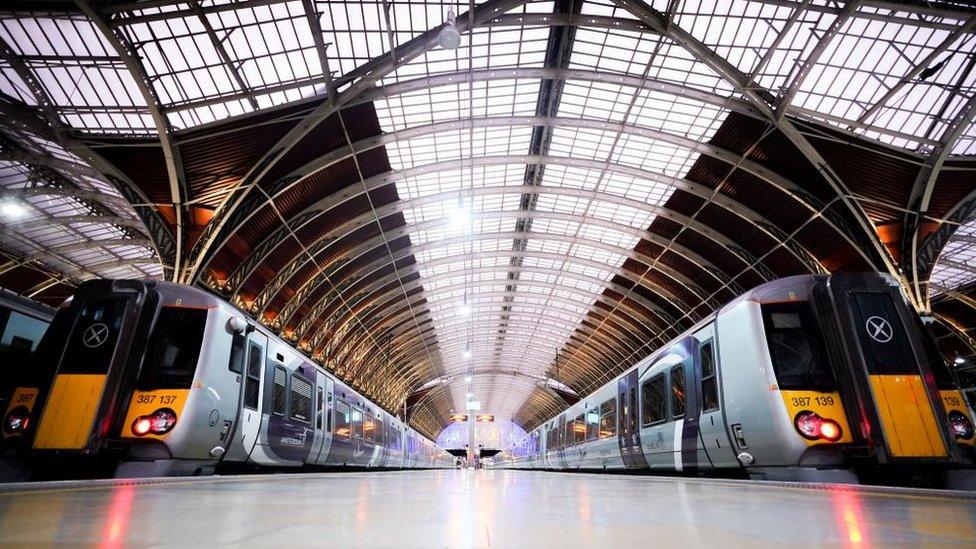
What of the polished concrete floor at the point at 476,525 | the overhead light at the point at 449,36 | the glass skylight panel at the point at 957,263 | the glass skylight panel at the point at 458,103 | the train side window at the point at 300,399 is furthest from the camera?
the glass skylight panel at the point at 957,263

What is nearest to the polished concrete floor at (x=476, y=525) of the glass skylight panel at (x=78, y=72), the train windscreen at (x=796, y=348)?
the train windscreen at (x=796, y=348)

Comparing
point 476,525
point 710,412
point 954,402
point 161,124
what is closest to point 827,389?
point 954,402

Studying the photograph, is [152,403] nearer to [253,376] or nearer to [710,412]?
[253,376]

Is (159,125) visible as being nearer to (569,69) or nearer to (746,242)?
(569,69)

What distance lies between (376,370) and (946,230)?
141ft

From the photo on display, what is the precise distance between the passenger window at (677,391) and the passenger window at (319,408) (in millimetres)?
9862

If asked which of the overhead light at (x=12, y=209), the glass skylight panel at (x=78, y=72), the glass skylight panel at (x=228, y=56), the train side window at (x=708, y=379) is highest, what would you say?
the glass skylight panel at (x=228, y=56)

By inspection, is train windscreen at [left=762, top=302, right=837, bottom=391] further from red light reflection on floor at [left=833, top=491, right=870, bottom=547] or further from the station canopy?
the station canopy

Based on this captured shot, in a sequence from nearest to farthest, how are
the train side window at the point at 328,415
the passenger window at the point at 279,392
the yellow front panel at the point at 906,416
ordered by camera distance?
the yellow front panel at the point at 906,416, the passenger window at the point at 279,392, the train side window at the point at 328,415

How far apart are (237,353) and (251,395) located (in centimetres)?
115

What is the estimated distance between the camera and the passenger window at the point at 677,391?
10758mm

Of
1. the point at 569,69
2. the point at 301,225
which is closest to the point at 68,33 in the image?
the point at 301,225

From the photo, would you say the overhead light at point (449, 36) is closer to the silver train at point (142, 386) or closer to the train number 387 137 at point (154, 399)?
the silver train at point (142, 386)

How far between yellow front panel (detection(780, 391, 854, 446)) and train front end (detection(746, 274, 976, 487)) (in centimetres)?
1
